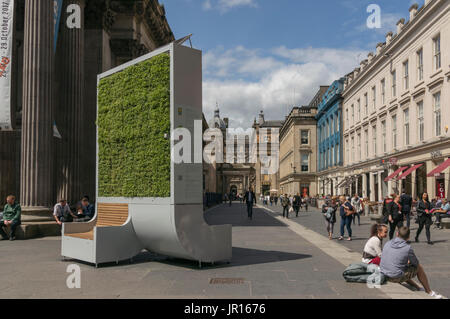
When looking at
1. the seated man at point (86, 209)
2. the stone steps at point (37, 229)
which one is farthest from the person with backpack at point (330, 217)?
the stone steps at point (37, 229)

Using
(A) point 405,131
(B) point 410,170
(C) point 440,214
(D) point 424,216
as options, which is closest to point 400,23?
(A) point 405,131

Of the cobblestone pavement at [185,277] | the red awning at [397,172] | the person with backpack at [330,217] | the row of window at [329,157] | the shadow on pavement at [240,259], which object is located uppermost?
the row of window at [329,157]

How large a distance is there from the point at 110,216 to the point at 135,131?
2.12 metres

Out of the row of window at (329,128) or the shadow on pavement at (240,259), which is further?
the row of window at (329,128)

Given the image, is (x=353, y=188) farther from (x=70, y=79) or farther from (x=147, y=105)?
(x=147, y=105)

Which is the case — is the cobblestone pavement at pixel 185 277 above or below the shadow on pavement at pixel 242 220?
above

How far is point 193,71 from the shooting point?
9.12m

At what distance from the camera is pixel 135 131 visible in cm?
958

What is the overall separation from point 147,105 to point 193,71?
116cm

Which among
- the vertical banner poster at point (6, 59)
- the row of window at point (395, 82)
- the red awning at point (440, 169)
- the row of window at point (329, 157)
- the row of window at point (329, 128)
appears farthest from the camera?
the row of window at point (329, 128)

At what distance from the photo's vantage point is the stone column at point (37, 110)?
1574 cm

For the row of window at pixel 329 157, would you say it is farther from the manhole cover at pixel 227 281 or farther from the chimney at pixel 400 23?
the manhole cover at pixel 227 281

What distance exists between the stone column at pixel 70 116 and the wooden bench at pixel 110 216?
29.6 feet

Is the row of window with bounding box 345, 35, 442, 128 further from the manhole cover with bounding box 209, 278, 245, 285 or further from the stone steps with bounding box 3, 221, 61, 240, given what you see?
the manhole cover with bounding box 209, 278, 245, 285
